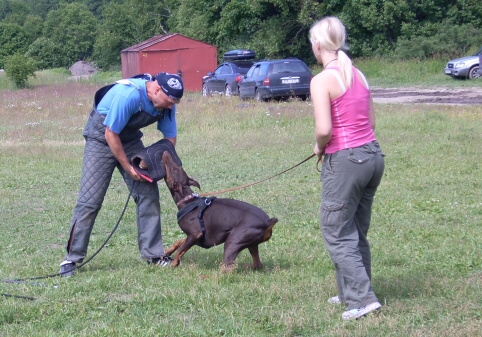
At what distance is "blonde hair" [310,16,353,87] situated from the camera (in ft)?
13.9

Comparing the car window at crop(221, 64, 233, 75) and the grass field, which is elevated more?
the grass field

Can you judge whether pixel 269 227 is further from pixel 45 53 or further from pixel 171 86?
pixel 45 53

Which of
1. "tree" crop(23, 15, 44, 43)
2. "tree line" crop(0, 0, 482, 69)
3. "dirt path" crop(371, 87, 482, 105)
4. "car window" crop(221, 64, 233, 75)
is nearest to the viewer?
"dirt path" crop(371, 87, 482, 105)

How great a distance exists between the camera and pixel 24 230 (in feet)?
25.3

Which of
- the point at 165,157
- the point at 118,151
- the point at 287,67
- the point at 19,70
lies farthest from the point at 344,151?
the point at 19,70

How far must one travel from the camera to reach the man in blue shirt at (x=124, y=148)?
5.54 m

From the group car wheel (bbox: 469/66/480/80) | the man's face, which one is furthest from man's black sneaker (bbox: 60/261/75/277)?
car wheel (bbox: 469/66/480/80)

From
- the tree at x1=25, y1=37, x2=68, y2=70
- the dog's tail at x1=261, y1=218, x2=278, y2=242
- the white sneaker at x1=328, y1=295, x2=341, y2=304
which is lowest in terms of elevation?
the tree at x1=25, y1=37, x2=68, y2=70

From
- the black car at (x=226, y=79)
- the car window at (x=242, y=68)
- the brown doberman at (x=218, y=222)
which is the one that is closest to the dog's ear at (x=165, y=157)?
the brown doberman at (x=218, y=222)

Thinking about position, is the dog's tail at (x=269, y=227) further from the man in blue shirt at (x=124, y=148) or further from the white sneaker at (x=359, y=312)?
the white sneaker at (x=359, y=312)

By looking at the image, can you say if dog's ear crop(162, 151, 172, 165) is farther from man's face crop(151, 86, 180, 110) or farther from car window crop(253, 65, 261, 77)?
car window crop(253, 65, 261, 77)

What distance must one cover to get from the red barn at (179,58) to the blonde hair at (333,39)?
96.3 ft

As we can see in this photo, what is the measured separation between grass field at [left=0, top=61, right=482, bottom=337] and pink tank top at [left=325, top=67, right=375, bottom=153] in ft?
3.59

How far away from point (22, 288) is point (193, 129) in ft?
35.9
